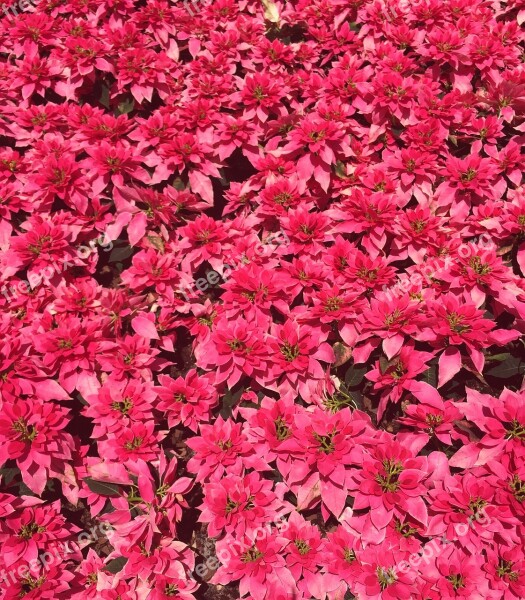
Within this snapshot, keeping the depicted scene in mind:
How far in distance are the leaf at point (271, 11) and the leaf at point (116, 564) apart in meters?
3.56

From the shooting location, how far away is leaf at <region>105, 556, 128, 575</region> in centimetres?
183

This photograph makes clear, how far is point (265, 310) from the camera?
7.23ft

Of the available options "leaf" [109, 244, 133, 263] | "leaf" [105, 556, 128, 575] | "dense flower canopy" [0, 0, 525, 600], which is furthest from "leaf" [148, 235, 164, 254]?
"leaf" [105, 556, 128, 575]

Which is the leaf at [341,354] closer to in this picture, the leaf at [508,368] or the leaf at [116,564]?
the leaf at [508,368]

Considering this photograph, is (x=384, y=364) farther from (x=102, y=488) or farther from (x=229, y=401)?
(x=102, y=488)

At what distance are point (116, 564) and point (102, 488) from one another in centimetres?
30

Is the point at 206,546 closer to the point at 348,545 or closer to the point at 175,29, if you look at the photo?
the point at 348,545

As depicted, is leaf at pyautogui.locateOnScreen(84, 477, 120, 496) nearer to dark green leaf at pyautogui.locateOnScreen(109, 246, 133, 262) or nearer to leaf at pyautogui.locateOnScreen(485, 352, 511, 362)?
dark green leaf at pyautogui.locateOnScreen(109, 246, 133, 262)

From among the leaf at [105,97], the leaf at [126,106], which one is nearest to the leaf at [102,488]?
the leaf at [126,106]

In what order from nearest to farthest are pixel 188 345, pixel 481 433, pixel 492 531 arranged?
pixel 492 531 → pixel 481 433 → pixel 188 345

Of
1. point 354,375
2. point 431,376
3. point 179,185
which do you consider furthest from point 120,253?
point 431,376

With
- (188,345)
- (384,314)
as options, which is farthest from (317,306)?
(188,345)

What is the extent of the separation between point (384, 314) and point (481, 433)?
0.63 metres

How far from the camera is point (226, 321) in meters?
2.20
